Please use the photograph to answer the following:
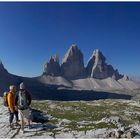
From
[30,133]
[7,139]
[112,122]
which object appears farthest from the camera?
[112,122]

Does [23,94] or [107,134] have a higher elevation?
[23,94]

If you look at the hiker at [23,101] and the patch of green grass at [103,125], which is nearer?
the hiker at [23,101]

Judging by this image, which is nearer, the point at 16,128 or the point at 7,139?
the point at 7,139

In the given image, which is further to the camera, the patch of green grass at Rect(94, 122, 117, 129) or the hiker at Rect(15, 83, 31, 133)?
the patch of green grass at Rect(94, 122, 117, 129)

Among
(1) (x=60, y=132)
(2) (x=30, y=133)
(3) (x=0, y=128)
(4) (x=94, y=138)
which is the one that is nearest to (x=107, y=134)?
(4) (x=94, y=138)

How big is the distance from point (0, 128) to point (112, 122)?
12.0 metres

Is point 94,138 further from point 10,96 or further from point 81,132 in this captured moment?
point 10,96

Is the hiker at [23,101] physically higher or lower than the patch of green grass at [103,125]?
higher

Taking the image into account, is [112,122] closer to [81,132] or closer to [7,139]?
[81,132]

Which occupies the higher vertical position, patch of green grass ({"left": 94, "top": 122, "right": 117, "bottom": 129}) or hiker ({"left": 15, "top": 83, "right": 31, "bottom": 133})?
hiker ({"left": 15, "top": 83, "right": 31, "bottom": 133})

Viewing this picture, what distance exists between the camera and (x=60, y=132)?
96.3ft

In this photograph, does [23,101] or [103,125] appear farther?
[103,125]

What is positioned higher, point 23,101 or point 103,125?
point 23,101

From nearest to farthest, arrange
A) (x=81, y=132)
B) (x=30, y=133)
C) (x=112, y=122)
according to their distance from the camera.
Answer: (x=30, y=133) → (x=81, y=132) → (x=112, y=122)
